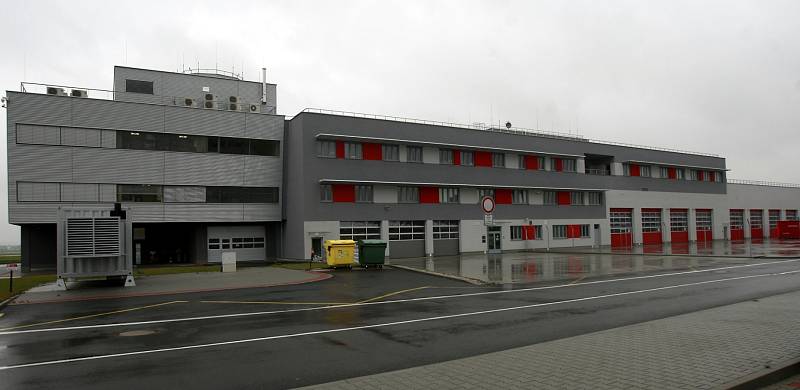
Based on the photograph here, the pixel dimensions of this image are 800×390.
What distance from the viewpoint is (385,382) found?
595 centimetres

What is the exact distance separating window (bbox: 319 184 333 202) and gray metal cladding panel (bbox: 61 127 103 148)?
15.3 meters

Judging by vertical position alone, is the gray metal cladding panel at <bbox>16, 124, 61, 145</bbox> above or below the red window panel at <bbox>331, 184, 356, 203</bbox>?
above

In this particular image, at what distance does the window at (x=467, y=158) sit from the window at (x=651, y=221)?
2389 cm

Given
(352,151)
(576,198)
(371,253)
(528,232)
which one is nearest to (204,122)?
(352,151)

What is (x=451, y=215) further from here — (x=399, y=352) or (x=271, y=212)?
(x=399, y=352)

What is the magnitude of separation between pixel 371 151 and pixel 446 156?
7165 mm

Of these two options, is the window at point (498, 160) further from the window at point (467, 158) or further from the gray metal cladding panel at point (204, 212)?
the gray metal cladding panel at point (204, 212)

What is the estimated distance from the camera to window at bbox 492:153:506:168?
46969 millimetres

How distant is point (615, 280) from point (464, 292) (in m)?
6.21

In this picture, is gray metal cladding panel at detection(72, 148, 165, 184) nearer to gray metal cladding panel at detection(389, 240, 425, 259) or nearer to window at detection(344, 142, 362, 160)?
window at detection(344, 142, 362, 160)

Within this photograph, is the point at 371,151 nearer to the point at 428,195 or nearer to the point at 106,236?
the point at 428,195

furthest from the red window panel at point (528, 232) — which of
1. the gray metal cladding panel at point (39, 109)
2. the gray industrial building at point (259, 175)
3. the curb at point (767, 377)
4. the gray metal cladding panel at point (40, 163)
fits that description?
the curb at point (767, 377)

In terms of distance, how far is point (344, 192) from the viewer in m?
39.2

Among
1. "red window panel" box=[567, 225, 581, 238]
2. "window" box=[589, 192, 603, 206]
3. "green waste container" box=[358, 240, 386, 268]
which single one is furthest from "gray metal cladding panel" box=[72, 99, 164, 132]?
"window" box=[589, 192, 603, 206]
